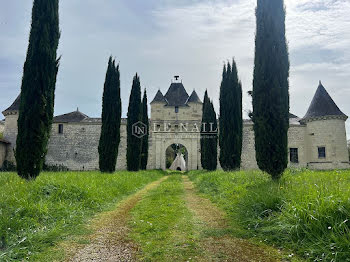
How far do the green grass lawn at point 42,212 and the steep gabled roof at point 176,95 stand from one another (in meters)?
21.7

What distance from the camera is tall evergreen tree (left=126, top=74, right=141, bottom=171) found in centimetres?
1767

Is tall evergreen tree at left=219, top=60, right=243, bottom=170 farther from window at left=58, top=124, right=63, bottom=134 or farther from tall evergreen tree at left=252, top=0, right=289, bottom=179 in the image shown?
window at left=58, top=124, right=63, bottom=134

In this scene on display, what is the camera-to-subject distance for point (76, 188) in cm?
603

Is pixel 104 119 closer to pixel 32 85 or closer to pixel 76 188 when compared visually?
pixel 32 85

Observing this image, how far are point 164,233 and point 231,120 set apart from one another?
1068 centimetres

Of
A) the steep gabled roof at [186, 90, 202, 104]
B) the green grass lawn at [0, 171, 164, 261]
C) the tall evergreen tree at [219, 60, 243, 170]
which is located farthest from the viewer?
the steep gabled roof at [186, 90, 202, 104]

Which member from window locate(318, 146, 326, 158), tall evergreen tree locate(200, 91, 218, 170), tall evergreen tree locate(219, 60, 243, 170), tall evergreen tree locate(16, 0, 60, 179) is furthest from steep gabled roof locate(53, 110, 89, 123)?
window locate(318, 146, 326, 158)

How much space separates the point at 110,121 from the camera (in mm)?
13328

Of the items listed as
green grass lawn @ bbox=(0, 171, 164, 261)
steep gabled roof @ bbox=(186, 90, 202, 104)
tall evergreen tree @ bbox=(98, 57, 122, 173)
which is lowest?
green grass lawn @ bbox=(0, 171, 164, 261)

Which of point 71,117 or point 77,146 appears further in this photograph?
point 71,117

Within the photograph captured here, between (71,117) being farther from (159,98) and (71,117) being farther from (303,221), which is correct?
(303,221)

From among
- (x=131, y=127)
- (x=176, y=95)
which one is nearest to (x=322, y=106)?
(x=176, y=95)

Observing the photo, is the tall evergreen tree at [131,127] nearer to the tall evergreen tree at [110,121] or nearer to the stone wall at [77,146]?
the tall evergreen tree at [110,121]

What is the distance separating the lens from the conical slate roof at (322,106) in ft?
70.7
